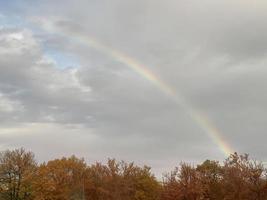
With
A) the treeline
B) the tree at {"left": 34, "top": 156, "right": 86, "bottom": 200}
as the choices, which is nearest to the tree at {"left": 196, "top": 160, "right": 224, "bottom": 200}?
the treeline

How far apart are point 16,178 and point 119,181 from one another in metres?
26.9

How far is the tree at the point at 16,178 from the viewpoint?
88.4 m

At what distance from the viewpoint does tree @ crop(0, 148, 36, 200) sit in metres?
88.4

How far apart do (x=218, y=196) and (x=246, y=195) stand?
1329 cm

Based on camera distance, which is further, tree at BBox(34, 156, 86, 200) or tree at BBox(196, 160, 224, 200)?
tree at BBox(34, 156, 86, 200)

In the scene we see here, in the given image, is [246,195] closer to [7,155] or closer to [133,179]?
[133,179]

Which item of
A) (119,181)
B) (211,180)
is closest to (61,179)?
(119,181)

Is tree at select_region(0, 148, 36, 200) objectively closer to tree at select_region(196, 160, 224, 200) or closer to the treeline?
the treeline

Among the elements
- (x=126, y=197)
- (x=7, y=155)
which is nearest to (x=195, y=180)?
(x=126, y=197)

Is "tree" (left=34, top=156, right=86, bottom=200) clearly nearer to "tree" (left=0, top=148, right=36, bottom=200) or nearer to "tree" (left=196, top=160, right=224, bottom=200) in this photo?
"tree" (left=0, top=148, right=36, bottom=200)

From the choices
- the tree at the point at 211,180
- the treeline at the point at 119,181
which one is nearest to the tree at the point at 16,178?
the treeline at the point at 119,181

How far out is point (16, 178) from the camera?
89.2 m

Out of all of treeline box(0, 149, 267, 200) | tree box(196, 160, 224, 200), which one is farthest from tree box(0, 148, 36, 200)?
tree box(196, 160, 224, 200)

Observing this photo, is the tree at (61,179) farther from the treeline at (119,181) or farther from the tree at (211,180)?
the tree at (211,180)
